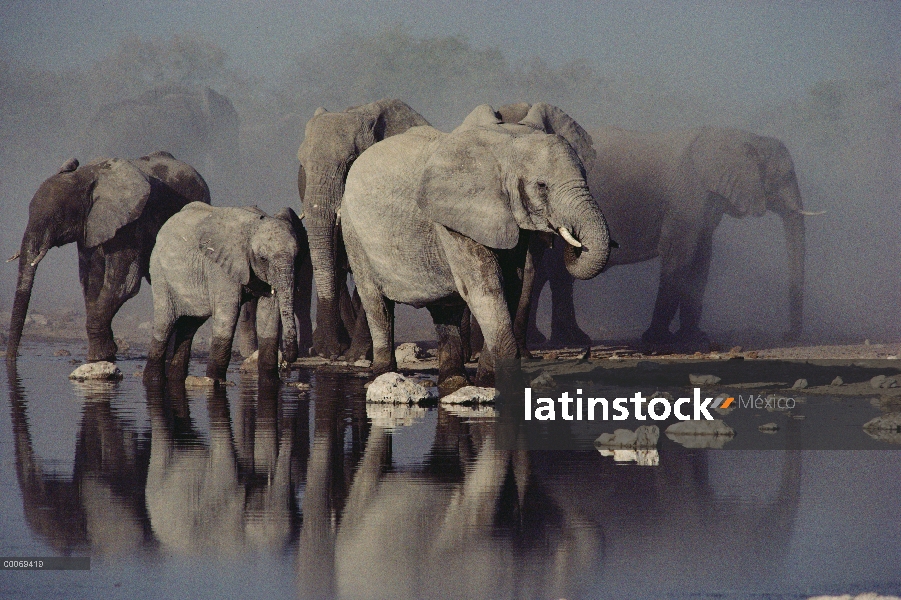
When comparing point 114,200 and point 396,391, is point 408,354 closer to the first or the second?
point 114,200

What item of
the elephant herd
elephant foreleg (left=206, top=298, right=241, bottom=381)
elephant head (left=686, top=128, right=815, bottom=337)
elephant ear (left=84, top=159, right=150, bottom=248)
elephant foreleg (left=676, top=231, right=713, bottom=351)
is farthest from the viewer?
elephant head (left=686, top=128, right=815, bottom=337)

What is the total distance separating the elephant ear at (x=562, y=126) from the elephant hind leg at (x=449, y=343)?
3.75 meters

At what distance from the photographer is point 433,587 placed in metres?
4.30

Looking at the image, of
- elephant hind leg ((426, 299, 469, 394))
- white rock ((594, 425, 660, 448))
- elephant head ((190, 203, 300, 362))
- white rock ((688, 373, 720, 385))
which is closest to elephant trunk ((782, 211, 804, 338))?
white rock ((688, 373, 720, 385))

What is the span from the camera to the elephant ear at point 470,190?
9.71 m

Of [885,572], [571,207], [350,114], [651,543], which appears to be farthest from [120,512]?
[350,114]

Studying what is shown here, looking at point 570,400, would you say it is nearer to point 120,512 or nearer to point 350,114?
point 120,512

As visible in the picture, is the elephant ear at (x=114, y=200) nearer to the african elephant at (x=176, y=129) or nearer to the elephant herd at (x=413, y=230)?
the elephant herd at (x=413, y=230)

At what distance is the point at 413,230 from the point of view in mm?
10828

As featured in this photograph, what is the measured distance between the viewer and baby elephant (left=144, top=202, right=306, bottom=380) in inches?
460

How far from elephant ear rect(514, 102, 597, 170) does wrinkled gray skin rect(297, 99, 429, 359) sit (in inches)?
51.5

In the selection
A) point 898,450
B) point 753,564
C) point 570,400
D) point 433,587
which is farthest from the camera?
point 570,400

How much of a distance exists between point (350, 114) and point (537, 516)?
33.6 feet

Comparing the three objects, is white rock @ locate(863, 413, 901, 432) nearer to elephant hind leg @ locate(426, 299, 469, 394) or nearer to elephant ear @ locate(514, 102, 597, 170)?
elephant hind leg @ locate(426, 299, 469, 394)
